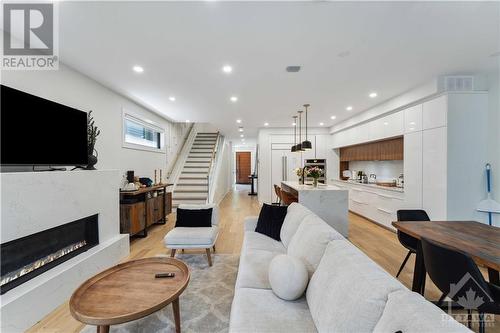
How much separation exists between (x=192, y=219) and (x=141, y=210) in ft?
4.63

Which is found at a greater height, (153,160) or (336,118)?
(336,118)

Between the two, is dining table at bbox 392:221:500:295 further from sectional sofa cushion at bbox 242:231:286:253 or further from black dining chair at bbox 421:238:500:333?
sectional sofa cushion at bbox 242:231:286:253

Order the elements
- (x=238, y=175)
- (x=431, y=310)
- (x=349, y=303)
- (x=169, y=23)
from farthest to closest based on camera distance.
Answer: (x=238, y=175) → (x=169, y=23) → (x=349, y=303) → (x=431, y=310)

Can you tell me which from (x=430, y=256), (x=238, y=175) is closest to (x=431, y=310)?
(x=430, y=256)

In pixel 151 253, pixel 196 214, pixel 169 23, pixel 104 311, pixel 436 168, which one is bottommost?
pixel 151 253

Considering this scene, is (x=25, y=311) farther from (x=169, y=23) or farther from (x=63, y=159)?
(x=169, y=23)

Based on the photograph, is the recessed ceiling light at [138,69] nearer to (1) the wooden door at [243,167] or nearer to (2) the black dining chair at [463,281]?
(2) the black dining chair at [463,281]

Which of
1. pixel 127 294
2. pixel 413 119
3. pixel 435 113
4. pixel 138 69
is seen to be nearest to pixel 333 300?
pixel 127 294

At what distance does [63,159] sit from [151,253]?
1775 millimetres

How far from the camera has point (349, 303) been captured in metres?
1.05

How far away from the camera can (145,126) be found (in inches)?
205

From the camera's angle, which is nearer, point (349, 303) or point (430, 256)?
point (349, 303)

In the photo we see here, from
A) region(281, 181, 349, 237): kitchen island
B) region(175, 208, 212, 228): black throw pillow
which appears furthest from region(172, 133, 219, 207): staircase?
region(281, 181, 349, 237): kitchen island

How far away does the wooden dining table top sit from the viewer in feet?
4.99
